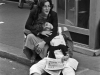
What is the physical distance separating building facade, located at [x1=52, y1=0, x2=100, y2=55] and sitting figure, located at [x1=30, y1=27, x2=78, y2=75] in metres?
1.05

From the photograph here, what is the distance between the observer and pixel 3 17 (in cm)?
1125

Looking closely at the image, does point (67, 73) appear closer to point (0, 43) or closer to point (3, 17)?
point (0, 43)

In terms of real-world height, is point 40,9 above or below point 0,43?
above

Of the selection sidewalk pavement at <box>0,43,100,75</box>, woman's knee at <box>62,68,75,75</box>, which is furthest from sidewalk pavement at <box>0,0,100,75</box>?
woman's knee at <box>62,68,75,75</box>

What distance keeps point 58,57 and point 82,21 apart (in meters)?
1.69

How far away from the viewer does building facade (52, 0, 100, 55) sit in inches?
234

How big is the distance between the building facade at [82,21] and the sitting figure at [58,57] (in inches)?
41.5

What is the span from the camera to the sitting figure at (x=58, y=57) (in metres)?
4.76

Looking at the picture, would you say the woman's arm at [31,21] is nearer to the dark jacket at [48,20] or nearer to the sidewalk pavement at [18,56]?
the dark jacket at [48,20]

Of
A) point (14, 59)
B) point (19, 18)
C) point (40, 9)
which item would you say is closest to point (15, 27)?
point (19, 18)

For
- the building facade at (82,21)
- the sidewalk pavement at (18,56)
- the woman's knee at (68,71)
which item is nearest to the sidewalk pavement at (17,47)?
the sidewalk pavement at (18,56)

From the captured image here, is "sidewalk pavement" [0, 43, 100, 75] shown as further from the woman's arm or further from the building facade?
the woman's arm

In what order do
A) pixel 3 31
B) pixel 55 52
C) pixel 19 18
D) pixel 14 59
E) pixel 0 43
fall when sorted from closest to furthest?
pixel 55 52
pixel 14 59
pixel 0 43
pixel 3 31
pixel 19 18

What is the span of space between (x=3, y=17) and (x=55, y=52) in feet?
21.8
